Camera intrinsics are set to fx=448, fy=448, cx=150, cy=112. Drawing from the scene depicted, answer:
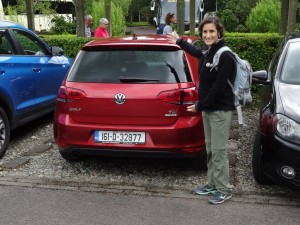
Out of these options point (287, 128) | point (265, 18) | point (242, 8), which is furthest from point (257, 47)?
point (242, 8)

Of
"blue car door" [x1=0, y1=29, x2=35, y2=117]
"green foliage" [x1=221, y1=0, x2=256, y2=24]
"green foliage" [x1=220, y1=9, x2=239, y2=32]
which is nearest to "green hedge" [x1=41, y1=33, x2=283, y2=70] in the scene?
"blue car door" [x1=0, y1=29, x2=35, y2=117]

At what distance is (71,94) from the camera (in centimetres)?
472

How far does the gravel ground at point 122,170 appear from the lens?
4.80 metres

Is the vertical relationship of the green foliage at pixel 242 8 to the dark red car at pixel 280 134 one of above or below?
above

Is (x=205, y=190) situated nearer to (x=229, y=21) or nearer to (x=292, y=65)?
(x=292, y=65)

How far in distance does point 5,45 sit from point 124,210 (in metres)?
3.24

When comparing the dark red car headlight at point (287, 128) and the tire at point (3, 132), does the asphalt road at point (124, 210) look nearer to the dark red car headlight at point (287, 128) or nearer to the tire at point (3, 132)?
the dark red car headlight at point (287, 128)

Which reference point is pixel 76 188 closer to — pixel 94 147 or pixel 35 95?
pixel 94 147

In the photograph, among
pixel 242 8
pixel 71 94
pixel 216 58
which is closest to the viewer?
pixel 216 58

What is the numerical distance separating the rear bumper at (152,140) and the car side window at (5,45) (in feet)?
6.25

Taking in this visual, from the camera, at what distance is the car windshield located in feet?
15.7

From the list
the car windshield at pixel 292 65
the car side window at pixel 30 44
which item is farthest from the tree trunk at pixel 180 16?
the car windshield at pixel 292 65

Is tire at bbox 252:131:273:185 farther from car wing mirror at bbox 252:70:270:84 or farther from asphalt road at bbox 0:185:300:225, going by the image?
car wing mirror at bbox 252:70:270:84

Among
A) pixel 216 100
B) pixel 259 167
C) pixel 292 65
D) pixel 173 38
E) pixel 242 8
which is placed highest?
pixel 242 8
